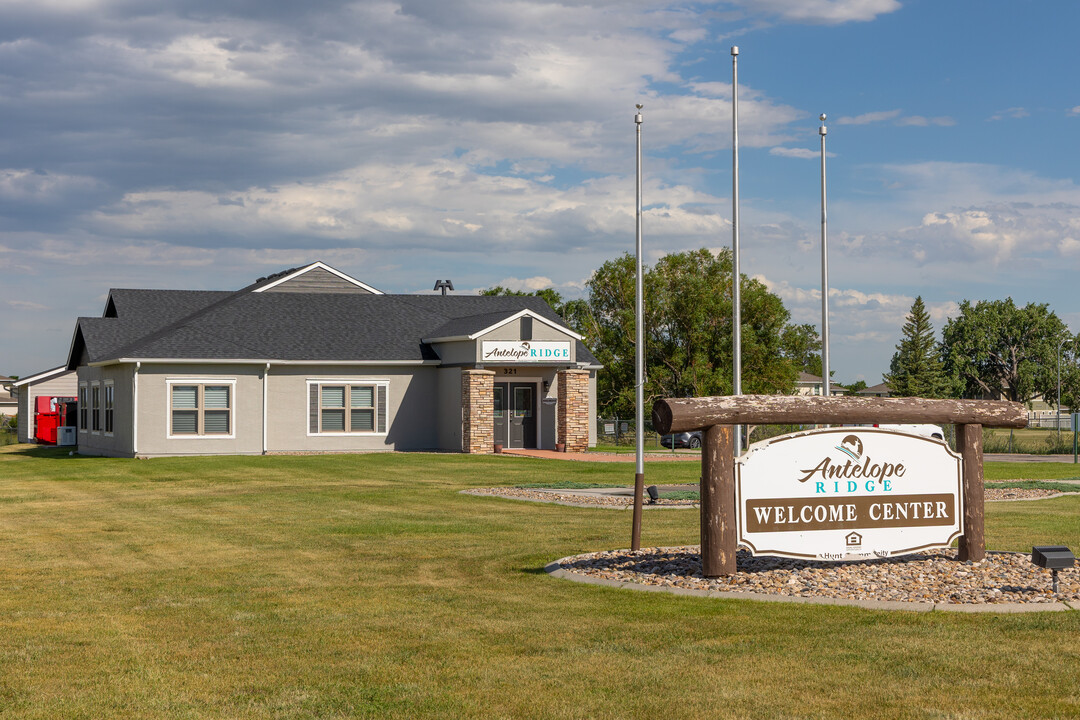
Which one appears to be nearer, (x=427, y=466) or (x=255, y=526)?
(x=255, y=526)

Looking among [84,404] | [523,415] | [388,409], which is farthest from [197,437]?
→ [523,415]

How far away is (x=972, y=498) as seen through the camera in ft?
39.1

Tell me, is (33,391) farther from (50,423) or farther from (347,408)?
(347,408)

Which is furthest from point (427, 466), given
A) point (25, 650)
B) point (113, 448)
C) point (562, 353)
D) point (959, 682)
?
point (959, 682)

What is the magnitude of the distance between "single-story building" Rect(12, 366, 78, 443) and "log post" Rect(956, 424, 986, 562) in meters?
48.4

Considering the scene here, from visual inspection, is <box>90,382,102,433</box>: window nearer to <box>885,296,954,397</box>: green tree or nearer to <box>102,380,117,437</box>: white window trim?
<box>102,380,117,437</box>: white window trim

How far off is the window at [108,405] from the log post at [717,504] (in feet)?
99.4

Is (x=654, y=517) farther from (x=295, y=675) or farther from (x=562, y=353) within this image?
(x=562, y=353)

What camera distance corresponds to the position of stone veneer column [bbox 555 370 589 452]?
3750cm

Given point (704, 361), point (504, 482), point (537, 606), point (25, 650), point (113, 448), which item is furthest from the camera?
point (704, 361)

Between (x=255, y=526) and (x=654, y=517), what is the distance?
608cm

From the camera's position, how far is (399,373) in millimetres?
37656

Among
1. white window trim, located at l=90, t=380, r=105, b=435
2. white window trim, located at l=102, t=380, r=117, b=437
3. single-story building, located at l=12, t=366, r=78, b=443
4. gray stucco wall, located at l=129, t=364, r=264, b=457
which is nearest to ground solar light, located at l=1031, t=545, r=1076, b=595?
gray stucco wall, located at l=129, t=364, r=264, b=457

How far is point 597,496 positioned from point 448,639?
1254 centimetres
